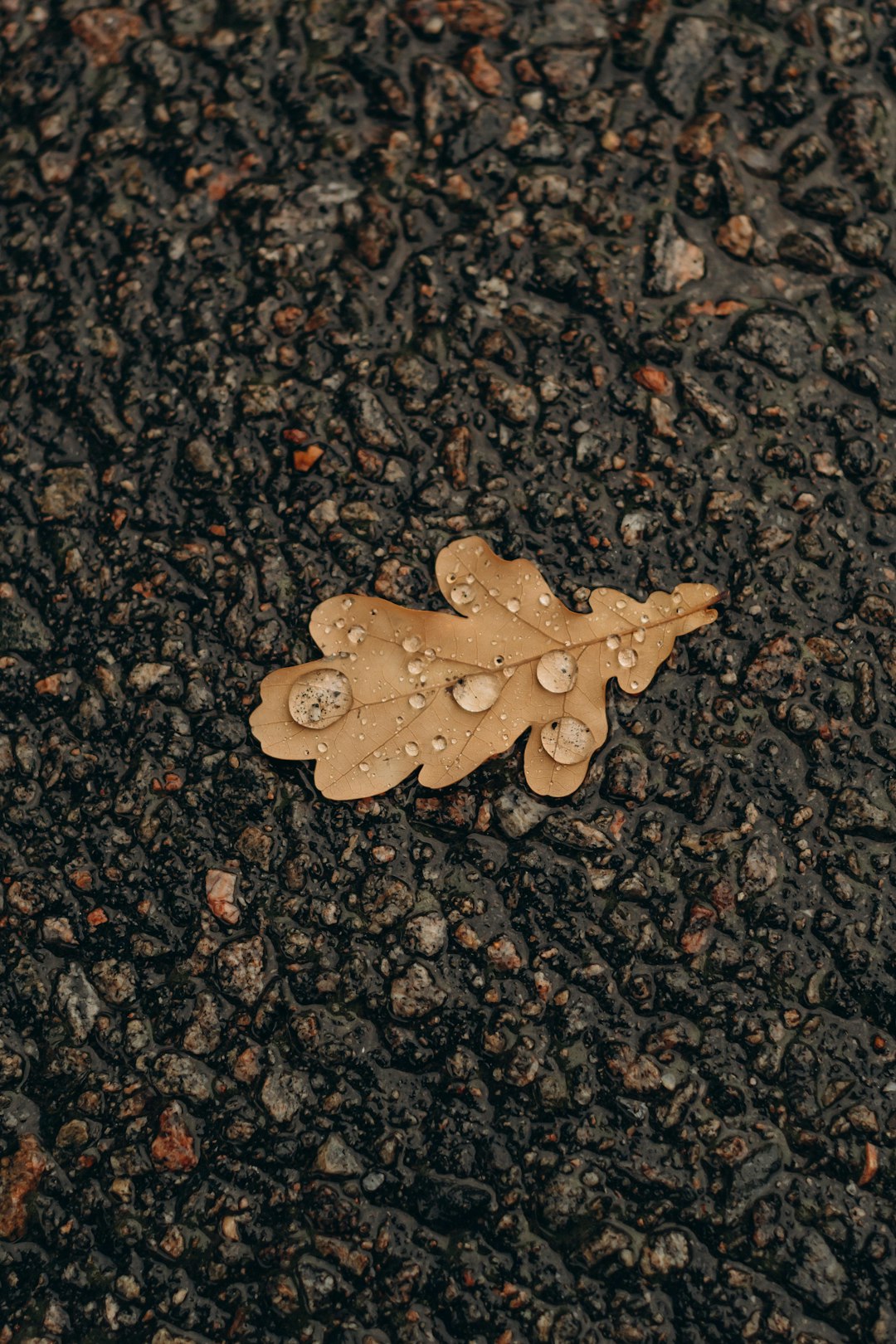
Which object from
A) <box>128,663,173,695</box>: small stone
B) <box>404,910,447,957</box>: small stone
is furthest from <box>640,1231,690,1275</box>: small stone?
<box>128,663,173,695</box>: small stone

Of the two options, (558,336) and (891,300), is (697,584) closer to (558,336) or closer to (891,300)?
(558,336)

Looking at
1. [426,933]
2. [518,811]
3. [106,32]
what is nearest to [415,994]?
[426,933]

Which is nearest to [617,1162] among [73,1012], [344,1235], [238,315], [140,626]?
[344,1235]

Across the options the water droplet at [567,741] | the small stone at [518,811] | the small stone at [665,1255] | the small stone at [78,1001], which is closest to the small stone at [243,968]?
the small stone at [78,1001]

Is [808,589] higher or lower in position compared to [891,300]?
lower

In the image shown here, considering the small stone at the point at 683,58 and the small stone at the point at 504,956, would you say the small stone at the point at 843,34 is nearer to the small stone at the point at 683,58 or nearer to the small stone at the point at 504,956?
the small stone at the point at 683,58

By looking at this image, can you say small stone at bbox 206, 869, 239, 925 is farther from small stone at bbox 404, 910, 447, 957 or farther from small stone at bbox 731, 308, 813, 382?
small stone at bbox 731, 308, 813, 382
